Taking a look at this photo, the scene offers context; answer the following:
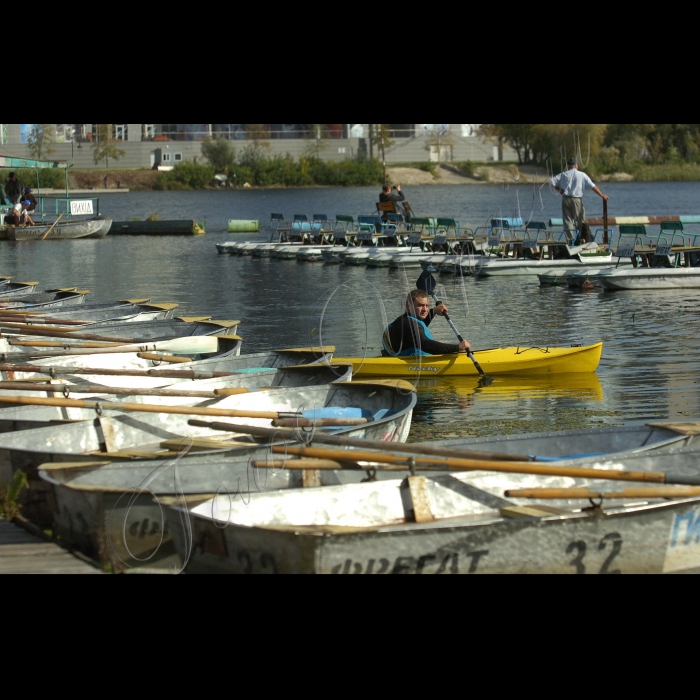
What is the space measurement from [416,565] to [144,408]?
3.49m

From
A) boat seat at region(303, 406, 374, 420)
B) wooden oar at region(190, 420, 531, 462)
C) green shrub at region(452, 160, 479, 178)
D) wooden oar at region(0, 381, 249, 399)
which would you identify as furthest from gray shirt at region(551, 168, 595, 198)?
green shrub at region(452, 160, 479, 178)

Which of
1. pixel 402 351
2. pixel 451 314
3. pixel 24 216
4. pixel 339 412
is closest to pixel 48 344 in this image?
pixel 402 351

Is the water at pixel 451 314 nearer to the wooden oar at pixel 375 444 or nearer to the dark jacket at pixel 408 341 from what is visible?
the dark jacket at pixel 408 341

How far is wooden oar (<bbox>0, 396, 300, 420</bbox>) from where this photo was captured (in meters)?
8.45

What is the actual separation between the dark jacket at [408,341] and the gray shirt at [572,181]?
408 inches

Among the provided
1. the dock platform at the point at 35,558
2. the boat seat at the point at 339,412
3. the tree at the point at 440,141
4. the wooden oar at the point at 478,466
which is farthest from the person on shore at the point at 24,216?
the tree at the point at 440,141

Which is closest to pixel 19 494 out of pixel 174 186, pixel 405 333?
pixel 405 333

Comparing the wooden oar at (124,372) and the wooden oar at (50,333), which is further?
the wooden oar at (50,333)

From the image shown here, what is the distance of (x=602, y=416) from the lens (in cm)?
1135

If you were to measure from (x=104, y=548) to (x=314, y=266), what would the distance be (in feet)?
77.8

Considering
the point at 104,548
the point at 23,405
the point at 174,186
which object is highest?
the point at 174,186

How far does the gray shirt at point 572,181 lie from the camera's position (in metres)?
22.3

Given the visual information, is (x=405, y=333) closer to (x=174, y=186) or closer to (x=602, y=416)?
(x=602, y=416)

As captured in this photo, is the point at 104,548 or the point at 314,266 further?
the point at 314,266
